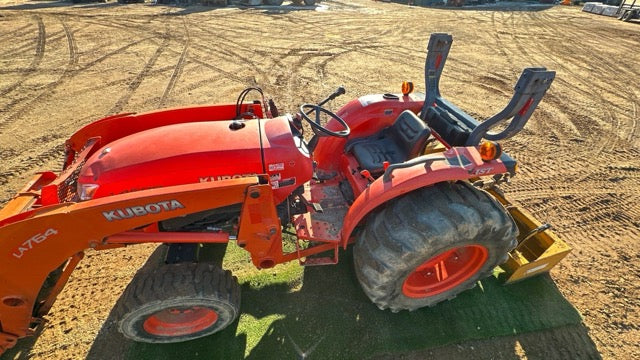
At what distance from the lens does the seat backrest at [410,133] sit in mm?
3080

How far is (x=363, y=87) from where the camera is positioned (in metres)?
7.68

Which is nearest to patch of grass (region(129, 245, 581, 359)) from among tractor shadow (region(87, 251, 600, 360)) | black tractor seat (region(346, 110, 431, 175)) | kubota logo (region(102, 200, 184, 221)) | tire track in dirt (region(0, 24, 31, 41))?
tractor shadow (region(87, 251, 600, 360))

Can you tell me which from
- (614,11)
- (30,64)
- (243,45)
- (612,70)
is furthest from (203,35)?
(614,11)

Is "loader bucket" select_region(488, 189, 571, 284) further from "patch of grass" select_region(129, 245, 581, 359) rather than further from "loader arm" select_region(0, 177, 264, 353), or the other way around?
"loader arm" select_region(0, 177, 264, 353)

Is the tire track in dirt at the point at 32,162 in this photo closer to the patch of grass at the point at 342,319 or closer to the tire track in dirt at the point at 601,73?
the patch of grass at the point at 342,319

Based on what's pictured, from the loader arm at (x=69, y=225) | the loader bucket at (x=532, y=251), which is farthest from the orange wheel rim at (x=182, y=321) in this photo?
the loader bucket at (x=532, y=251)

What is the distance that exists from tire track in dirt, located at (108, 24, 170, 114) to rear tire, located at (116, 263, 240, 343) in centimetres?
518

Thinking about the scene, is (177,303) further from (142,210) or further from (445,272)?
(445,272)

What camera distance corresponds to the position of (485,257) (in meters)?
2.74

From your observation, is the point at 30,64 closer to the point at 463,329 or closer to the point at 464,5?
the point at 463,329

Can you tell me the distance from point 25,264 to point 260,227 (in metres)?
1.51

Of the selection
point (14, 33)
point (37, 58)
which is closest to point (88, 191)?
point (37, 58)

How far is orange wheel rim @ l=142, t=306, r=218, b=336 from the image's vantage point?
103 inches

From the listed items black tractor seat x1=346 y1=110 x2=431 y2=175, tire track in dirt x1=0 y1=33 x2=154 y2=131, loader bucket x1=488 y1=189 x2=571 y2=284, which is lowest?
loader bucket x1=488 y1=189 x2=571 y2=284
